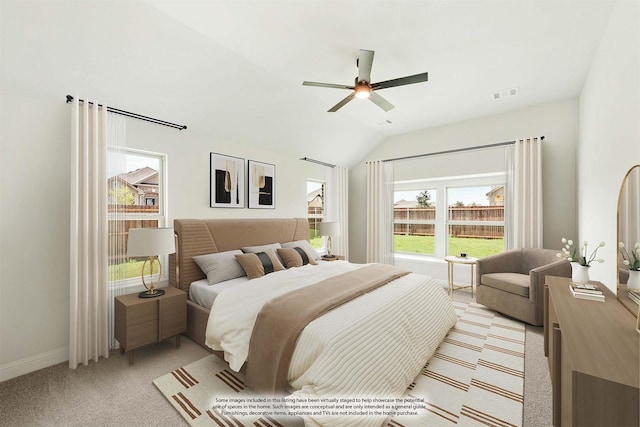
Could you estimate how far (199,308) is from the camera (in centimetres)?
265

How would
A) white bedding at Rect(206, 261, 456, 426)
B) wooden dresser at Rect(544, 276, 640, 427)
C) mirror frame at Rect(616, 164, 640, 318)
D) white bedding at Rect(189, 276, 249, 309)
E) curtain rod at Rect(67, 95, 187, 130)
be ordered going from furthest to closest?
white bedding at Rect(189, 276, 249, 309) → curtain rod at Rect(67, 95, 187, 130) → white bedding at Rect(206, 261, 456, 426) → mirror frame at Rect(616, 164, 640, 318) → wooden dresser at Rect(544, 276, 640, 427)

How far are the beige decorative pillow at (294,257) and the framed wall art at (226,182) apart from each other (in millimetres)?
977

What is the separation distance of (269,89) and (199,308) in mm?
2592

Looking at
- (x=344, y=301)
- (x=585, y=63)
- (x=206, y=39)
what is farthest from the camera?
(x=585, y=63)

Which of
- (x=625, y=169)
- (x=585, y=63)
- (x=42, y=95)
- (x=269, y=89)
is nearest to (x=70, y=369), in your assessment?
(x=42, y=95)

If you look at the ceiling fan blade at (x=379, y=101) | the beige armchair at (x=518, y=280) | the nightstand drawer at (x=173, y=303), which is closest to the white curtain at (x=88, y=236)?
the nightstand drawer at (x=173, y=303)

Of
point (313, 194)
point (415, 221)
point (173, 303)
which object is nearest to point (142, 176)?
point (173, 303)

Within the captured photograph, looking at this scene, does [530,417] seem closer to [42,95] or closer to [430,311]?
[430,311]

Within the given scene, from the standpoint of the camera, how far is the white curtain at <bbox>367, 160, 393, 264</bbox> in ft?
17.3

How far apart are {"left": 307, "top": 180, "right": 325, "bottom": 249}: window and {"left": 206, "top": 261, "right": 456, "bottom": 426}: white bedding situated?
2.46 m

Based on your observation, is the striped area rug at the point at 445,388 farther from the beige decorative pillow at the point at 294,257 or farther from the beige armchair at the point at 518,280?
the beige decorative pillow at the point at 294,257

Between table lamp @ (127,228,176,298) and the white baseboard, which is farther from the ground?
table lamp @ (127,228,176,298)

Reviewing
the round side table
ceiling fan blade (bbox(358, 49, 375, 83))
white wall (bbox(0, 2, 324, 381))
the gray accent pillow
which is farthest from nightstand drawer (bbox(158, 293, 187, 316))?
the round side table

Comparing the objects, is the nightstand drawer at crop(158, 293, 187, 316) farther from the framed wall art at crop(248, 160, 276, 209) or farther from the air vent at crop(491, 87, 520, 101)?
the air vent at crop(491, 87, 520, 101)
